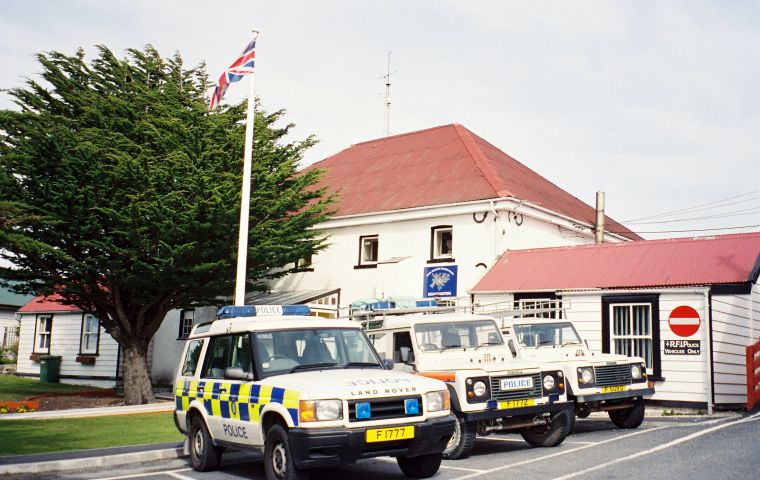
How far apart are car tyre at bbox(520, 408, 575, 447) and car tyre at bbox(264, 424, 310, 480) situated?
15.4ft

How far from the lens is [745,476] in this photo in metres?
8.47

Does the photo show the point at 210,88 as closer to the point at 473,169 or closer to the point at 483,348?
the point at 473,169

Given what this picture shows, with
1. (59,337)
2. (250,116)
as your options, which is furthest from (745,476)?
(59,337)

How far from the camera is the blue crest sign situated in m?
23.4

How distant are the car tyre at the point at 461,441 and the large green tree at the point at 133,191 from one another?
10.7 meters

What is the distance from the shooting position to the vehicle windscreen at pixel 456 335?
12.2 metres

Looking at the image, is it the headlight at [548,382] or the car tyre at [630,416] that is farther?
the car tyre at [630,416]

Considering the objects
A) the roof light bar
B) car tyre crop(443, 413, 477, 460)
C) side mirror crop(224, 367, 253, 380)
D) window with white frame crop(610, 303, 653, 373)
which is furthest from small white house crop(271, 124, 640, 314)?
side mirror crop(224, 367, 253, 380)

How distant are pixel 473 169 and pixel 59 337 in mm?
20252

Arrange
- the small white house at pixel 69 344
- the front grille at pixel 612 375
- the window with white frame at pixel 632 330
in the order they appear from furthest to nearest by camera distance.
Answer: the small white house at pixel 69 344 → the window with white frame at pixel 632 330 → the front grille at pixel 612 375

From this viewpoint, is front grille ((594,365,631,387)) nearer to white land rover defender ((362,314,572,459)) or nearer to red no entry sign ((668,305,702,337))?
white land rover defender ((362,314,572,459))

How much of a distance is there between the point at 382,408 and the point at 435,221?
53.8ft

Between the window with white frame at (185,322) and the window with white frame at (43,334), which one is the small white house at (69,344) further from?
the window with white frame at (185,322)

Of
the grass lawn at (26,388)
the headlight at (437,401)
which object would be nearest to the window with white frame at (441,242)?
the grass lawn at (26,388)
